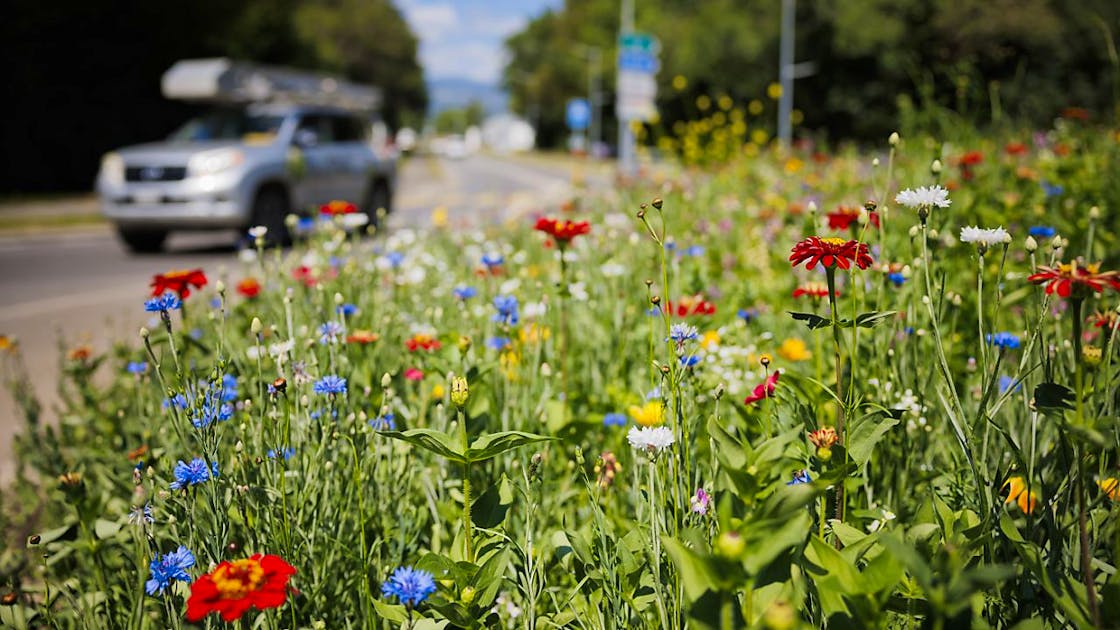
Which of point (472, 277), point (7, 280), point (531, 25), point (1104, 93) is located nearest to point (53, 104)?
point (7, 280)

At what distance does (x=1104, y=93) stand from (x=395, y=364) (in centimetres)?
2799

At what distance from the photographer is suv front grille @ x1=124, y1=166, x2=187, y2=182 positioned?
8.62 meters

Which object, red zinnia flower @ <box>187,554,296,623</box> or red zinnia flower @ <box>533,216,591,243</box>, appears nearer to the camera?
red zinnia flower @ <box>187,554,296,623</box>

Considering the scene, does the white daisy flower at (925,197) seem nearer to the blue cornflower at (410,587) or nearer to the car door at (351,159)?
the blue cornflower at (410,587)

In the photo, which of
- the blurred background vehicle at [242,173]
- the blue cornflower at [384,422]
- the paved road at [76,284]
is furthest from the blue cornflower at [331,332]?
the blurred background vehicle at [242,173]

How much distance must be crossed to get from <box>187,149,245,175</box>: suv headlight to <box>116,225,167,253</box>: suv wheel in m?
1.07

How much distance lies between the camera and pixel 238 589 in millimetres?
1088

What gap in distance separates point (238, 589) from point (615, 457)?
3.81 feet

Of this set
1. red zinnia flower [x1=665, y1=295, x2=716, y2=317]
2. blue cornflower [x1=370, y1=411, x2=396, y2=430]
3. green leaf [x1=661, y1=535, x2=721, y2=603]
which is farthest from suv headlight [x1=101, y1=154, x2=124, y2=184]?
green leaf [x1=661, y1=535, x2=721, y2=603]

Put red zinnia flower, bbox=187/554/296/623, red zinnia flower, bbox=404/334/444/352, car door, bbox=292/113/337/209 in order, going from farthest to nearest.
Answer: car door, bbox=292/113/337/209
red zinnia flower, bbox=404/334/444/352
red zinnia flower, bbox=187/554/296/623

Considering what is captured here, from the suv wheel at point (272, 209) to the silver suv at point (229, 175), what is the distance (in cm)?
1

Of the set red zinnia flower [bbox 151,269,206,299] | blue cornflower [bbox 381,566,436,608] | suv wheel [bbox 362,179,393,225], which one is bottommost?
suv wheel [bbox 362,179,393,225]

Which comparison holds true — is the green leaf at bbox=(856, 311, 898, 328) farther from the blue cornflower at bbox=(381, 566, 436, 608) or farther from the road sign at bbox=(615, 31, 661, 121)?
the road sign at bbox=(615, 31, 661, 121)

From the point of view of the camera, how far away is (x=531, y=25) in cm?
8644
